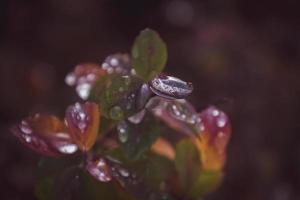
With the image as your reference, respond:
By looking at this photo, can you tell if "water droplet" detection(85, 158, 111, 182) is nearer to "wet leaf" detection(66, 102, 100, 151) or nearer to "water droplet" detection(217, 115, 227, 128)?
"wet leaf" detection(66, 102, 100, 151)

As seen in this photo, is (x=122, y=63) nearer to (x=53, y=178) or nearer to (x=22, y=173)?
(x=53, y=178)

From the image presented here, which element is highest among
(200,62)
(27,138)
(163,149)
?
(27,138)

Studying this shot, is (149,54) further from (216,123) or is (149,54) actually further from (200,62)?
(200,62)

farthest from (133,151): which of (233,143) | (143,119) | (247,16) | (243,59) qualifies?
(247,16)

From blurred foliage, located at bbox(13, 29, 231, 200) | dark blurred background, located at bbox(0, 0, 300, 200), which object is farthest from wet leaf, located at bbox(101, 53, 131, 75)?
dark blurred background, located at bbox(0, 0, 300, 200)

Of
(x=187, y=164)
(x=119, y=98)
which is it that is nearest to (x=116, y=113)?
(x=119, y=98)
